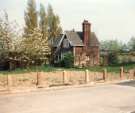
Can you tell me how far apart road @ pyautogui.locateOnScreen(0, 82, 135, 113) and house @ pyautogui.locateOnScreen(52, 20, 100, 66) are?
1536 inches

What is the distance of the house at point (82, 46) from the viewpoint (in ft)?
201

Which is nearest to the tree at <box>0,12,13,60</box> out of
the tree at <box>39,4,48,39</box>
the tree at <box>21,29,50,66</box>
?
the tree at <box>21,29,50,66</box>

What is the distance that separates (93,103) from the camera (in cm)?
1670

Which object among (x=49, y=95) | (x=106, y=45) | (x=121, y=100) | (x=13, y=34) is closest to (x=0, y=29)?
(x=13, y=34)

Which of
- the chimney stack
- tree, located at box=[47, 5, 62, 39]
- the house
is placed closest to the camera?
the house

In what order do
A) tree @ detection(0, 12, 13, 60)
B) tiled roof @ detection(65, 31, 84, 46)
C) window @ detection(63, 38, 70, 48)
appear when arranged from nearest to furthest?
tree @ detection(0, 12, 13, 60)
tiled roof @ detection(65, 31, 84, 46)
window @ detection(63, 38, 70, 48)

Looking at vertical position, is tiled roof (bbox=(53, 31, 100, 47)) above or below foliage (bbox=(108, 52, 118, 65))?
above

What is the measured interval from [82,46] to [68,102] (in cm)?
4583

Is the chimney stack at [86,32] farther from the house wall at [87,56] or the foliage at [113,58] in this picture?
the foliage at [113,58]

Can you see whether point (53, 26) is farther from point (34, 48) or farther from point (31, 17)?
point (34, 48)

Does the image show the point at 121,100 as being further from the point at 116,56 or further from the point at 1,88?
the point at 116,56

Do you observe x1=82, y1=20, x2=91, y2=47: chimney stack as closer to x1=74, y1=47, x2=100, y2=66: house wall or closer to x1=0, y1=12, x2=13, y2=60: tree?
x1=74, y1=47, x2=100, y2=66: house wall

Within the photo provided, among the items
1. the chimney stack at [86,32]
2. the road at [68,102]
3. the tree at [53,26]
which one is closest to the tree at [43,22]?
the tree at [53,26]

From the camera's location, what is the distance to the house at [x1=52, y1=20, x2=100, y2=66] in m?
61.2
